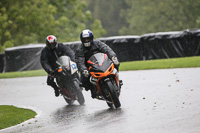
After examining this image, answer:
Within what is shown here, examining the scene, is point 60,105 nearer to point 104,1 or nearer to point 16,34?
point 16,34

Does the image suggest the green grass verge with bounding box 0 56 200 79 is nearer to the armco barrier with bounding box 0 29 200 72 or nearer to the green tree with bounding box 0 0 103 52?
the armco barrier with bounding box 0 29 200 72

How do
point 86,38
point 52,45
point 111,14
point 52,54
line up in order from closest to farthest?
point 86,38
point 52,45
point 52,54
point 111,14

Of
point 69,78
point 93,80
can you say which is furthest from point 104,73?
point 69,78

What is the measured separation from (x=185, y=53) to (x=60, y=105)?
14483 mm

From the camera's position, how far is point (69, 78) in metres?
12.3

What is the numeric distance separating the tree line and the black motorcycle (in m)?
35.1

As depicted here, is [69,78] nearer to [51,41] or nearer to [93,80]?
[51,41]

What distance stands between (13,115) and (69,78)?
6.39 feet

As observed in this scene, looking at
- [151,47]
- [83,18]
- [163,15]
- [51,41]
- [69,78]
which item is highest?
[51,41]

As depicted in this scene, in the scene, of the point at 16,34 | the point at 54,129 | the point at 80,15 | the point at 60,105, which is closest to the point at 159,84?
the point at 60,105

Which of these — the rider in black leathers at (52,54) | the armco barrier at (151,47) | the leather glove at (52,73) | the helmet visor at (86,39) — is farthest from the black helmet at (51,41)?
the armco barrier at (151,47)

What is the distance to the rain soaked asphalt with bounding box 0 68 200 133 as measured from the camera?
7.50m

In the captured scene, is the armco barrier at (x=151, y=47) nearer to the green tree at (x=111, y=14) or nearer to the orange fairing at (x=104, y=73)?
the orange fairing at (x=104, y=73)

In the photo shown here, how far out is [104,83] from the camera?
10.0m
